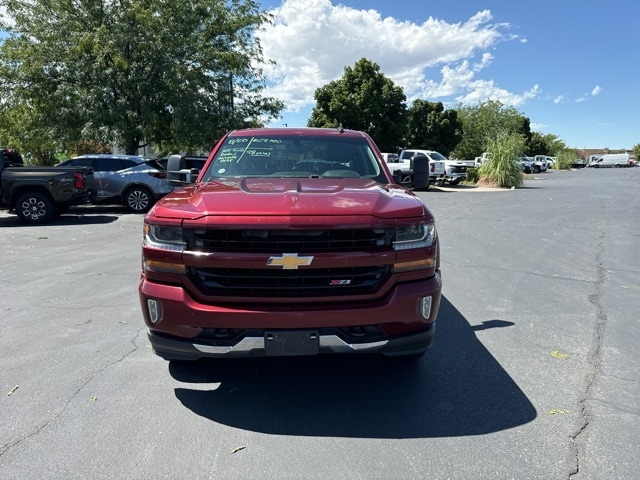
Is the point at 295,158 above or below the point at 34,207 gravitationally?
above

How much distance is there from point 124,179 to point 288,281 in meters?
13.3

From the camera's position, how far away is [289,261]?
293cm

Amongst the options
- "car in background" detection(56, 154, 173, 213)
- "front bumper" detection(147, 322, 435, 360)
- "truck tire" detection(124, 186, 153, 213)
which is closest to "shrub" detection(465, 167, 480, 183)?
"car in background" detection(56, 154, 173, 213)

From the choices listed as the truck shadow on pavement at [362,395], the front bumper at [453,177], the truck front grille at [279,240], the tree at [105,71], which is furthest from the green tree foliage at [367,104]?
the truck front grille at [279,240]

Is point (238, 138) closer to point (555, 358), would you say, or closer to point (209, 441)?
point (209, 441)

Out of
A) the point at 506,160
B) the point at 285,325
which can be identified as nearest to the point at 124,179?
the point at 285,325

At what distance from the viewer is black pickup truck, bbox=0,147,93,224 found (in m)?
12.0

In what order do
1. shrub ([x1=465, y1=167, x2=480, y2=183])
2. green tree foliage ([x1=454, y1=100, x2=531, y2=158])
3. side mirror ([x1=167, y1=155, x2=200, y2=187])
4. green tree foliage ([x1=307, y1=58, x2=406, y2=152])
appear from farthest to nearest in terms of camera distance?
green tree foliage ([x1=454, y1=100, x2=531, y2=158]), green tree foliage ([x1=307, y1=58, x2=406, y2=152]), shrub ([x1=465, y1=167, x2=480, y2=183]), side mirror ([x1=167, y1=155, x2=200, y2=187])

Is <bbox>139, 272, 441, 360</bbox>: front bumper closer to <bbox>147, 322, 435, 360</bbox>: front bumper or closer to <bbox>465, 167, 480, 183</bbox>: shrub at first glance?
<bbox>147, 322, 435, 360</bbox>: front bumper

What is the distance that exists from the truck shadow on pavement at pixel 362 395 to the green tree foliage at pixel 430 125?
35.8 metres

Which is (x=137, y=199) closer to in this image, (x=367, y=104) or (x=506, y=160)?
(x=506, y=160)

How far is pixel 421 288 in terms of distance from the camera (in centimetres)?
308

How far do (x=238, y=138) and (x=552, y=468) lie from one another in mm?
3867

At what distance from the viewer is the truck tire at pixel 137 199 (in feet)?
48.6
